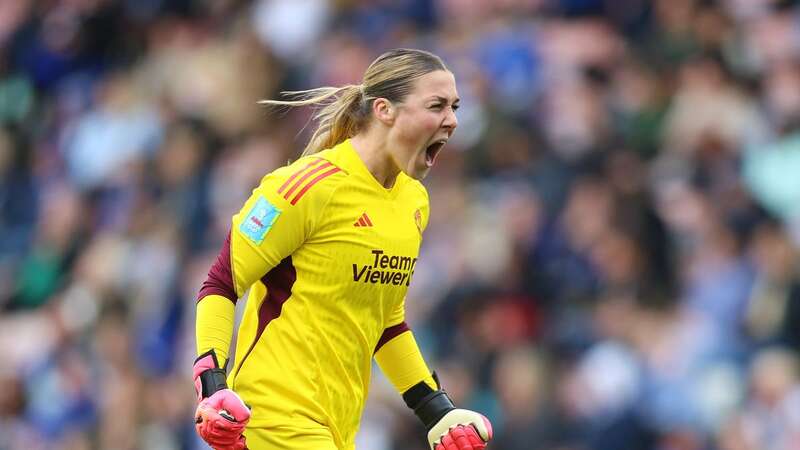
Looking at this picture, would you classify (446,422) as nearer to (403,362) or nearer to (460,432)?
(460,432)

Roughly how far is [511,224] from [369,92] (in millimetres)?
5240

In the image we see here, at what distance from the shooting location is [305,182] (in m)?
5.38

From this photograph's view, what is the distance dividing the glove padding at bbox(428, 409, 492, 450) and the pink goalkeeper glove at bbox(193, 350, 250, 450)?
0.89 meters

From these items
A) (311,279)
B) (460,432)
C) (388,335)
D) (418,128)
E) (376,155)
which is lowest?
(460,432)

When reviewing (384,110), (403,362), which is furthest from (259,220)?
(403,362)

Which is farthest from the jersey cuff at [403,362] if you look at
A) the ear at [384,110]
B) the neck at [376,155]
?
the ear at [384,110]

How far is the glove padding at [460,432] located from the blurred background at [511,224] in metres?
3.59

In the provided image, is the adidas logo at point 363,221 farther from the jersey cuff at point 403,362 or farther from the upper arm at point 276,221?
the jersey cuff at point 403,362

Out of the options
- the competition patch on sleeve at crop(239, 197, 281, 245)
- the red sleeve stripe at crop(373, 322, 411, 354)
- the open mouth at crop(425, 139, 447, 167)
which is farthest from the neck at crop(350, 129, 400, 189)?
the red sleeve stripe at crop(373, 322, 411, 354)

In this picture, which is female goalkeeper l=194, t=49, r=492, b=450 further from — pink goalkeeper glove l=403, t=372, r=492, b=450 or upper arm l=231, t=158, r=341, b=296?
pink goalkeeper glove l=403, t=372, r=492, b=450

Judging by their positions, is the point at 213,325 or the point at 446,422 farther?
the point at 446,422

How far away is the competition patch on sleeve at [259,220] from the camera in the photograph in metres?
5.33

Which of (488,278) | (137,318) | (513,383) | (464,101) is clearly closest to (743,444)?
(513,383)

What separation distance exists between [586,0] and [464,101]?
1261 millimetres
